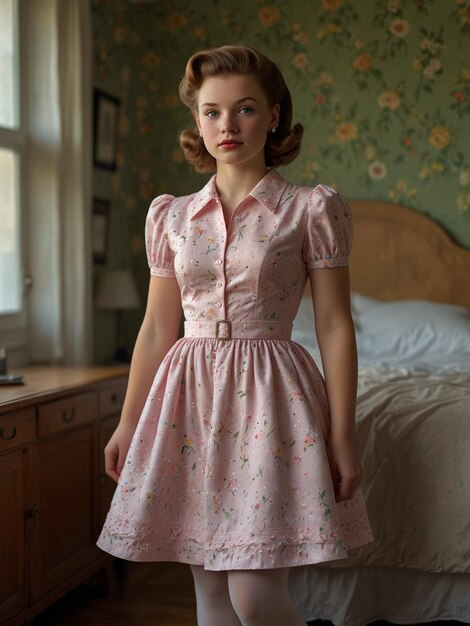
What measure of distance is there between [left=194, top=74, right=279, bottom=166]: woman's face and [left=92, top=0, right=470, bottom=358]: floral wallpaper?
7.66 ft

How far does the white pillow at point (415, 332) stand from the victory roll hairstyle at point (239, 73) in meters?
1.93

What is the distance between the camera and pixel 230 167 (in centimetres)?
167

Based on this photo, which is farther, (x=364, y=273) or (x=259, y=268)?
(x=364, y=273)

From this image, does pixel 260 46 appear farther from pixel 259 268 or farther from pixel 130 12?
pixel 259 268

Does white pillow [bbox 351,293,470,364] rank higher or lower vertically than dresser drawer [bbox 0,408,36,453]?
higher

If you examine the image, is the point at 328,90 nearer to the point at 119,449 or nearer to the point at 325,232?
the point at 325,232

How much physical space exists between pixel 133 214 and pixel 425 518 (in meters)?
2.53

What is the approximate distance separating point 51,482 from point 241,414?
4.19ft

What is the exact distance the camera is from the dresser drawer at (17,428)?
2.33 meters

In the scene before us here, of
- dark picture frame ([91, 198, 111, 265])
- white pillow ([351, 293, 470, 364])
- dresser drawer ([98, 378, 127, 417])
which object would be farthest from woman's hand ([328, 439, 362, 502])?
dark picture frame ([91, 198, 111, 265])

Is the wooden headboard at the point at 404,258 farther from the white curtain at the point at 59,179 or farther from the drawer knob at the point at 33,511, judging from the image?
the drawer knob at the point at 33,511

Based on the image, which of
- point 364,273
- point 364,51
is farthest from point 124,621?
point 364,51

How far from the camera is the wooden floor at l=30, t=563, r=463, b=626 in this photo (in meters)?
2.62

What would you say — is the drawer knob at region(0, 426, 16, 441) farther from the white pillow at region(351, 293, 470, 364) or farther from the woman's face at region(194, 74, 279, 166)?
the white pillow at region(351, 293, 470, 364)
